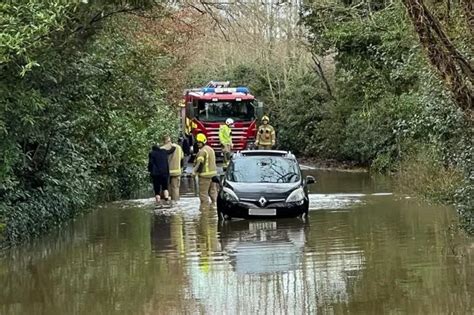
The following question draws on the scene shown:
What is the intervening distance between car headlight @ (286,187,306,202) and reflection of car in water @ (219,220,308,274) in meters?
0.44

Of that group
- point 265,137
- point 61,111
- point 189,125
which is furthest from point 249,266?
point 189,125

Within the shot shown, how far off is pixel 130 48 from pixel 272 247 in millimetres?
7903

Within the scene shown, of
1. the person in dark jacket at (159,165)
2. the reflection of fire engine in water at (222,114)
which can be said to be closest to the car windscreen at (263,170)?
the person in dark jacket at (159,165)

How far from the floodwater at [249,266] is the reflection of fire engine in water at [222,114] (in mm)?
17586

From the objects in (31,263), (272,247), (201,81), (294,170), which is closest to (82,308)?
(31,263)

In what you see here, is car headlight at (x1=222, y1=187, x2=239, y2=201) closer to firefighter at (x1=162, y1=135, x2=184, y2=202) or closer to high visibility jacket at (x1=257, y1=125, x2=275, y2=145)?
firefighter at (x1=162, y1=135, x2=184, y2=202)

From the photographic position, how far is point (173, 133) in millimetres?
35500

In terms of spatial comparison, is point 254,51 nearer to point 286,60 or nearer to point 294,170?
point 286,60


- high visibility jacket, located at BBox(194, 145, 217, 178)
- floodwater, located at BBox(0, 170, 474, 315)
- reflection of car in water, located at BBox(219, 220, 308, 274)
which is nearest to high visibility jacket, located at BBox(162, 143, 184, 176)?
high visibility jacket, located at BBox(194, 145, 217, 178)

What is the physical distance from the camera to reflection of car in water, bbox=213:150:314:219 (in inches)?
673

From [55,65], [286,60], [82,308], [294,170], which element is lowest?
[82,308]

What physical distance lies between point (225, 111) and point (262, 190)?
19.9 meters

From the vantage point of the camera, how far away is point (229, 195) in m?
17.3

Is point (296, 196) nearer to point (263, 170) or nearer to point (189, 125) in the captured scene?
point (263, 170)
